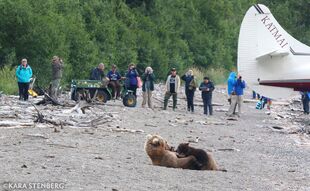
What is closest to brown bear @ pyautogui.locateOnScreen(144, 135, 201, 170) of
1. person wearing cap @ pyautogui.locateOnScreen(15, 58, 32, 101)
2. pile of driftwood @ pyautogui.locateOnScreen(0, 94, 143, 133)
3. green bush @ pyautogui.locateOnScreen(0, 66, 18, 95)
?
pile of driftwood @ pyautogui.locateOnScreen(0, 94, 143, 133)

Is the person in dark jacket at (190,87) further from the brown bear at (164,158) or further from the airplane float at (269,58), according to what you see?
the brown bear at (164,158)

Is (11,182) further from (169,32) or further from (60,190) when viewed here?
(169,32)

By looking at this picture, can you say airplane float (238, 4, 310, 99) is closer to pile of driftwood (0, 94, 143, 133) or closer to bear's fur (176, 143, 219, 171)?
pile of driftwood (0, 94, 143, 133)

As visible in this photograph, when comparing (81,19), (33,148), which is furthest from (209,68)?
(33,148)

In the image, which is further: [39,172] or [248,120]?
[248,120]

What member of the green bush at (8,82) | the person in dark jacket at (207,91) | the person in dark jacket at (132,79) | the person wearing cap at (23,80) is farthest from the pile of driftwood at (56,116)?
the green bush at (8,82)

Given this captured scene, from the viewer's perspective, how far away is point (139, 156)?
18.4m

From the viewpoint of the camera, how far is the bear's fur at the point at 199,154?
16625mm

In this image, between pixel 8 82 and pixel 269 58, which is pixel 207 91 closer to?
pixel 269 58

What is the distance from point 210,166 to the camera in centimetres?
1670

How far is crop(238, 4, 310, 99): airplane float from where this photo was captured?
122 feet

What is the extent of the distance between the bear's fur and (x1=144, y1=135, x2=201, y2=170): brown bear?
0.12 m

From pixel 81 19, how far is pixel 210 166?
37.2 m

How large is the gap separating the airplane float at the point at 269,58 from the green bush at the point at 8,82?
378 inches
